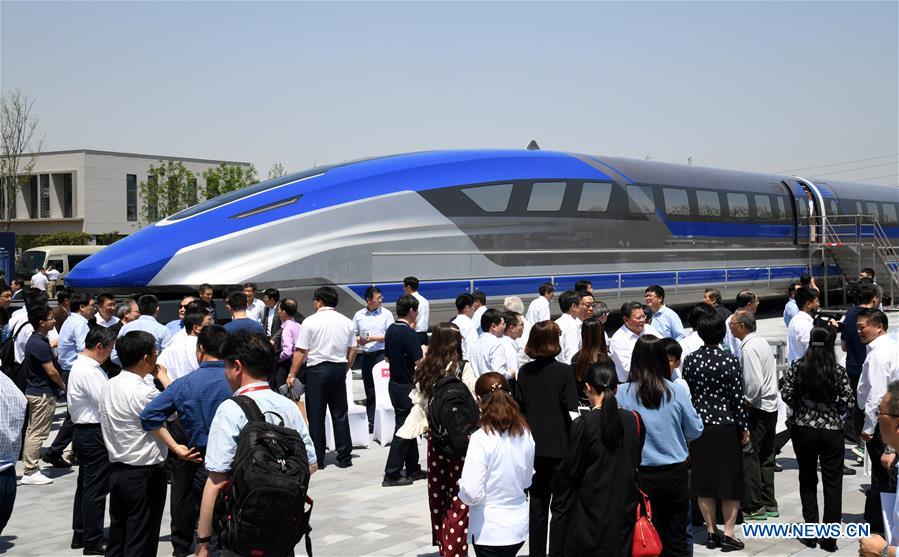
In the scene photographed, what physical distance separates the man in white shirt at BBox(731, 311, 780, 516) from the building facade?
2235 inches

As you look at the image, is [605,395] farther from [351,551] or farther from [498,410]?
[351,551]

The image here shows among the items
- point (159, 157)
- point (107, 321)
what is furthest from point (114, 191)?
point (107, 321)

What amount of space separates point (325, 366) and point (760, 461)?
4.60 meters

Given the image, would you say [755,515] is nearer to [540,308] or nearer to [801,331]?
[801,331]

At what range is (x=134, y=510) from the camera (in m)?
6.00

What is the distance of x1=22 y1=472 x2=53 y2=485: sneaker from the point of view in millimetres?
9367

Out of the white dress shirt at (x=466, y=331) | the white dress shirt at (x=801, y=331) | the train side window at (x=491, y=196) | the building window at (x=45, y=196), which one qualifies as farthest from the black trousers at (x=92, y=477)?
the building window at (x=45, y=196)

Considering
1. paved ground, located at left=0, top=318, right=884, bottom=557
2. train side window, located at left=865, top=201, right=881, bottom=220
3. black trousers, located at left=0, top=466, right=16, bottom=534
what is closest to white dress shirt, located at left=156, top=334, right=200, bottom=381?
paved ground, located at left=0, top=318, right=884, bottom=557

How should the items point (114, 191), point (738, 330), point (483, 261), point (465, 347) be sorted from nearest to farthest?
point (738, 330)
point (465, 347)
point (483, 261)
point (114, 191)

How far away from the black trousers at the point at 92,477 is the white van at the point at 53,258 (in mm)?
30911

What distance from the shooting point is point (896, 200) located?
3200cm

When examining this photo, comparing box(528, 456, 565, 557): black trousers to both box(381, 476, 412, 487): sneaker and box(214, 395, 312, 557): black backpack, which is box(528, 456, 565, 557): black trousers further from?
box(381, 476, 412, 487): sneaker

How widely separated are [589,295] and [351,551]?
4.88m

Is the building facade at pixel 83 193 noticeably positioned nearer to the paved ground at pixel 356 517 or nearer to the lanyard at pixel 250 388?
the paved ground at pixel 356 517
